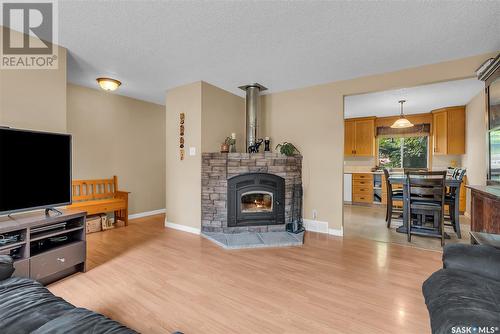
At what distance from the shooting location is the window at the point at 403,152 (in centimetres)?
627

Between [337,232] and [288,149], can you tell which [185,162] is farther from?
[337,232]

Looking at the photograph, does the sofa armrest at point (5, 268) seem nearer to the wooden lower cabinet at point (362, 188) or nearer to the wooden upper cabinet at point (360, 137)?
the wooden lower cabinet at point (362, 188)

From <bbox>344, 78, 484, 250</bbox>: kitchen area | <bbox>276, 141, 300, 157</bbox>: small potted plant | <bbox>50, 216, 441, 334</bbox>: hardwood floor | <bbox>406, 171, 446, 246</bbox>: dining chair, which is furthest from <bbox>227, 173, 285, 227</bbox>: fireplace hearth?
<bbox>406, 171, 446, 246</bbox>: dining chair

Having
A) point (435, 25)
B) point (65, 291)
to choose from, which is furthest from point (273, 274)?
point (435, 25)

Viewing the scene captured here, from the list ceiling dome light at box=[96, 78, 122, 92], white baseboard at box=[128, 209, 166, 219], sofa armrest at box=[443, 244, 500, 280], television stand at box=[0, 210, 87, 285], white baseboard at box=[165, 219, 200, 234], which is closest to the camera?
sofa armrest at box=[443, 244, 500, 280]

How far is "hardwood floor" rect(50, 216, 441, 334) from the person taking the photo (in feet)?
5.61

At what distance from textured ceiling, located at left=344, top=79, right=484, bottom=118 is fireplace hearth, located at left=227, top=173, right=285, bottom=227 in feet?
7.80

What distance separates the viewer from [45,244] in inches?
90.8

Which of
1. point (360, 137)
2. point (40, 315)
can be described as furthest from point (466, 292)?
point (360, 137)

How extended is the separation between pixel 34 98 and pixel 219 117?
2.35 meters

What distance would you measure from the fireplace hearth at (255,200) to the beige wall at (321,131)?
56 cm

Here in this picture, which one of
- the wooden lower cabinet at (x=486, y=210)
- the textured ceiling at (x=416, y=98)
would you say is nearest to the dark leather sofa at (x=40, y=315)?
the wooden lower cabinet at (x=486, y=210)

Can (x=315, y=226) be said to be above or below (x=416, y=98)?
below

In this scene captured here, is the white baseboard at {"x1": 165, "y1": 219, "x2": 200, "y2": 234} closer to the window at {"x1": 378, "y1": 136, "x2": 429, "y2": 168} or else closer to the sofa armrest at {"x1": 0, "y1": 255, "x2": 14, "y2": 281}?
the sofa armrest at {"x1": 0, "y1": 255, "x2": 14, "y2": 281}
